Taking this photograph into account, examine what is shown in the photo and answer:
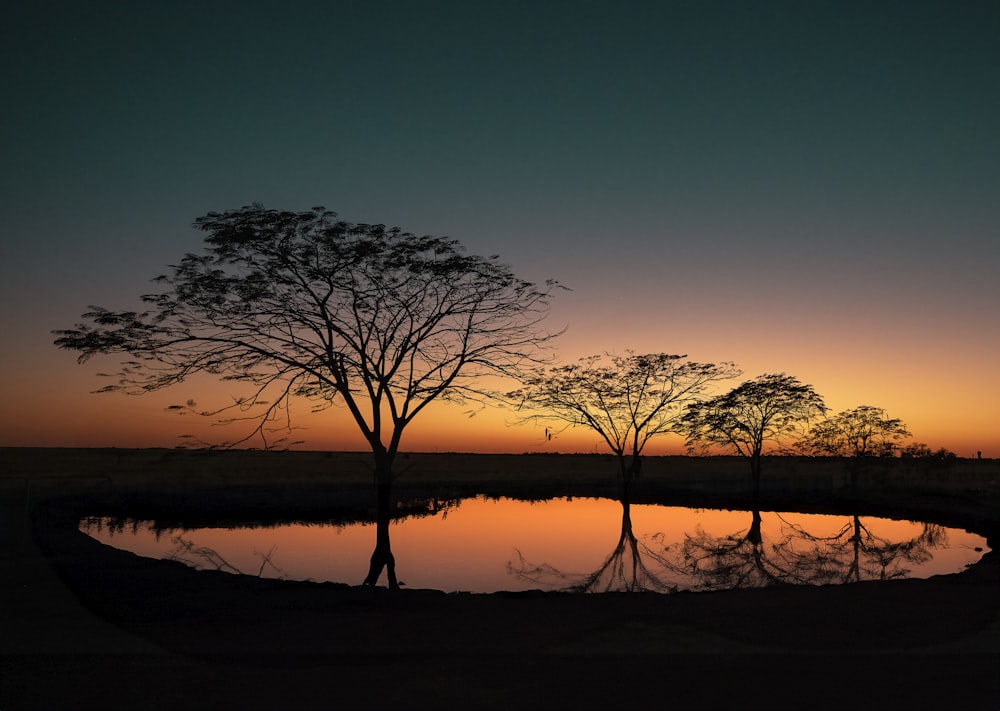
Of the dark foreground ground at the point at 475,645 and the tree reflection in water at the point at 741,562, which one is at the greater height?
the dark foreground ground at the point at 475,645

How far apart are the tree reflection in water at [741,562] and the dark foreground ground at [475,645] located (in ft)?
13.2

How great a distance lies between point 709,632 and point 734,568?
35.8 feet

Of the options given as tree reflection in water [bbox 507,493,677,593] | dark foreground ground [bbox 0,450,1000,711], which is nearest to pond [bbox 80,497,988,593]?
tree reflection in water [bbox 507,493,677,593]

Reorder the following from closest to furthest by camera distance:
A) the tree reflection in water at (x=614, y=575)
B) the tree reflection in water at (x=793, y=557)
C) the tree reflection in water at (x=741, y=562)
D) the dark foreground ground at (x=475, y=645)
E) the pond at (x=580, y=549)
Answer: the dark foreground ground at (x=475, y=645) → the tree reflection in water at (x=614, y=575) → the tree reflection in water at (x=741, y=562) → the tree reflection in water at (x=793, y=557) → the pond at (x=580, y=549)

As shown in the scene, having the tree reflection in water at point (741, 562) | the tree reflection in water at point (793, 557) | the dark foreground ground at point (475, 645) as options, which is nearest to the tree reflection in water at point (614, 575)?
the tree reflection in water at point (741, 562)

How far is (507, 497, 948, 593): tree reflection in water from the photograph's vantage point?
58.1ft

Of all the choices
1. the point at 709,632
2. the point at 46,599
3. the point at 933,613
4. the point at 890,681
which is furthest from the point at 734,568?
the point at 46,599

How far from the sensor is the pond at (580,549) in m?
18.4

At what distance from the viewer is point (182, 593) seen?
12750 millimetres

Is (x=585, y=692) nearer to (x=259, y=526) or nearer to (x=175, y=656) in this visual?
(x=175, y=656)

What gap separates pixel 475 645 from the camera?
361 inches

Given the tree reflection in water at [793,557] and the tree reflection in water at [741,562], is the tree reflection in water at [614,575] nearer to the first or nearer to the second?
the tree reflection in water at [741,562]

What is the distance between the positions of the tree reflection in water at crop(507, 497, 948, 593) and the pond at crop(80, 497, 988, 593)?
0.04 metres

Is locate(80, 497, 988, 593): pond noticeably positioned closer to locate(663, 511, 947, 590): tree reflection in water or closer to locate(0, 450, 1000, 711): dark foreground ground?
locate(663, 511, 947, 590): tree reflection in water
